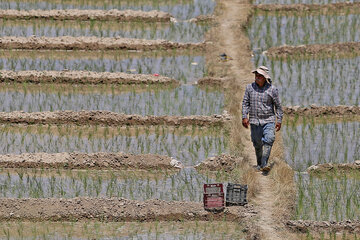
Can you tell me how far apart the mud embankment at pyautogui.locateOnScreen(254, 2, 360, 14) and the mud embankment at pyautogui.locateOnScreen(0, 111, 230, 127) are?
15.6 ft

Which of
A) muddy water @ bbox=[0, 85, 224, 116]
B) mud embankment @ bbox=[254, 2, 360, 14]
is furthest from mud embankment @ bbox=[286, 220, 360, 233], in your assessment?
mud embankment @ bbox=[254, 2, 360, 14]

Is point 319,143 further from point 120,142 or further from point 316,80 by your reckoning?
point 120,142

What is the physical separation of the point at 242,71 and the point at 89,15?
3226 mm

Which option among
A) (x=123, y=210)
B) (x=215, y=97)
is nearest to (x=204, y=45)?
(x=215, y=97)

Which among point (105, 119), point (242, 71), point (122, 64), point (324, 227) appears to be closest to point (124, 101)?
point (105, 119)

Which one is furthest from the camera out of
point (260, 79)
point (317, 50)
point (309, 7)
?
point (309, 7)

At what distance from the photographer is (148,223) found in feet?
28.3

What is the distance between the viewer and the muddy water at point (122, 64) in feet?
42.2

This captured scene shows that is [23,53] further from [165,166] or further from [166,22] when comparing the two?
[165,166]

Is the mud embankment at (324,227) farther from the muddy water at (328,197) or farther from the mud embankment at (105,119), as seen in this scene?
the mud embankment at (105,119)

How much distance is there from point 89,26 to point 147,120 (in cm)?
406

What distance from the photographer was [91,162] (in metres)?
9.83

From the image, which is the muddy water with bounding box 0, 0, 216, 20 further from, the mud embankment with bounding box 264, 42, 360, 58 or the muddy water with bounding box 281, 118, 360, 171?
the muddy water with bounding box 281, 118, 360, 171

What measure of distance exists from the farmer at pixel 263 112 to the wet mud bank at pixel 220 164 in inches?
10.6
